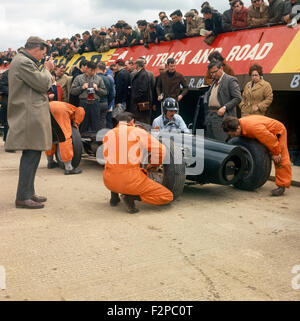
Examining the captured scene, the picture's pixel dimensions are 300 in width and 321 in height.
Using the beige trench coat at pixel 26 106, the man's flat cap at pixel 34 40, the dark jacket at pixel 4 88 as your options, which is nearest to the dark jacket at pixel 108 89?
the dark jacket at pixel 4 88

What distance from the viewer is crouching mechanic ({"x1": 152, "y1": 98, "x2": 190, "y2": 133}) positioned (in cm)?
628

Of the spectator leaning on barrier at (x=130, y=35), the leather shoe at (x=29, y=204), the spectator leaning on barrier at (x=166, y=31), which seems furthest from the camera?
the spectator leaning on barrier at (x=130, y=35)

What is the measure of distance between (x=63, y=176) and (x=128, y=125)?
2282 mm

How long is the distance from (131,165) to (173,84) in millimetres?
4492

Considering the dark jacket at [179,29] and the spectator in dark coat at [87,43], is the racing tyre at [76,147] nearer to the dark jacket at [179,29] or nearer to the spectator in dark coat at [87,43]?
the dark jacket at [179,29]

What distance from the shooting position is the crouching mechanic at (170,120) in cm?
628

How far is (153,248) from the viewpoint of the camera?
11.7 feet

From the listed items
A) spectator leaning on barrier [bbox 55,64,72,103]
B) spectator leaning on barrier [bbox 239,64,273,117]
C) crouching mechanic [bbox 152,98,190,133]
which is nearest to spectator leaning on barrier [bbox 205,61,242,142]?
crouching mechanic [bbox 152,98,190,133]

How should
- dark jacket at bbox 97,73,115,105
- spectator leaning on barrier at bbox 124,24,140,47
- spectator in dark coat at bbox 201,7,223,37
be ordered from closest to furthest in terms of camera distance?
dark jacket at bbox 97,73,115,105
spectator in dark coat at bbox 201,7,223,37
spectator leaning on barrier at bbox 124,24,140,47

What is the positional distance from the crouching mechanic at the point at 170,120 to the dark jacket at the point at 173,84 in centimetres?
233

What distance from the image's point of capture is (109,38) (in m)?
14.6

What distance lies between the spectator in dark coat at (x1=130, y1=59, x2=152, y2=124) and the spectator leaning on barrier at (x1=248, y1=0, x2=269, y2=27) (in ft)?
8.13
